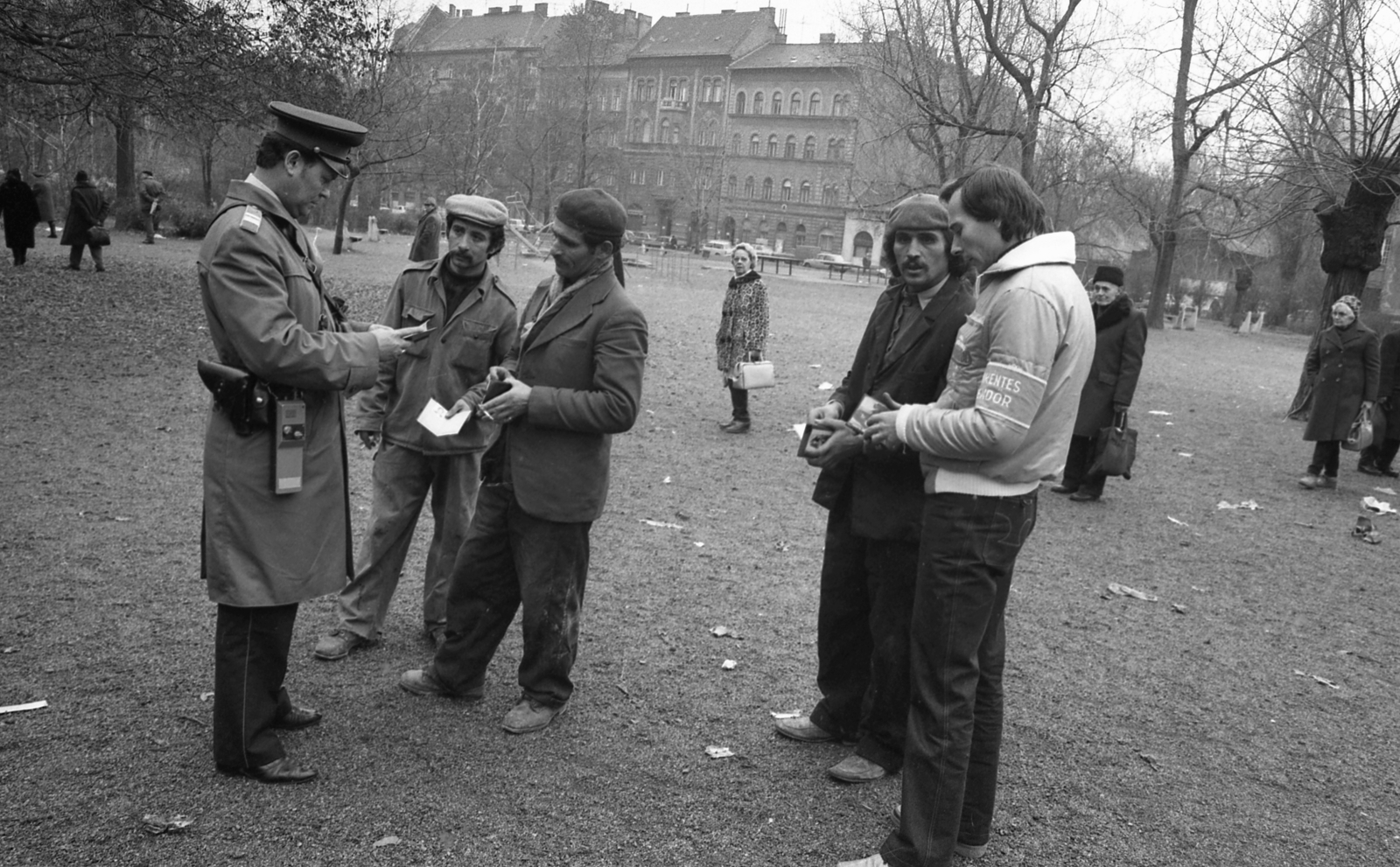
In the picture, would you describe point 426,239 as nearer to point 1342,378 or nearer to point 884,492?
point 884,492

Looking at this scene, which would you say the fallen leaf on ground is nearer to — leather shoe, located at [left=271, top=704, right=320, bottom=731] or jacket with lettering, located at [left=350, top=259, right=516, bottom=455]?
jacket with lettering, located at [left=350, top=259, right=516, bottom=455]

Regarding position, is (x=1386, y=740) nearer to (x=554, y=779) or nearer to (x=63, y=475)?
(x=554, y=779)

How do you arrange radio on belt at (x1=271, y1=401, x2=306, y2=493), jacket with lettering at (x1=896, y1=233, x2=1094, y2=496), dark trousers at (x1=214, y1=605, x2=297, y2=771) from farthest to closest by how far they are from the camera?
1. dark trousers at (x1=214, y1=605, x2=297, y2=771)
2. radio on belt at (x1=271, y1=401, x2=306, y2=493)
3. jacket with lettering at (x1=896, y1=233, x2=1094, y2=496)

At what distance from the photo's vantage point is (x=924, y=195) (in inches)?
149

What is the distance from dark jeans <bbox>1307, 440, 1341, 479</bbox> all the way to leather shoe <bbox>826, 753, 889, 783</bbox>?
8.83 meters

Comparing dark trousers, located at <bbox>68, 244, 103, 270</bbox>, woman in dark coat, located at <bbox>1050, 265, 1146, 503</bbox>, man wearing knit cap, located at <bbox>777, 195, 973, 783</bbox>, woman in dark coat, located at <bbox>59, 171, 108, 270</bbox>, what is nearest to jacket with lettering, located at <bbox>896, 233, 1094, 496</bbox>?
man wearing knit cap, located at <bbox>777, 195, 973, 783</bbox>

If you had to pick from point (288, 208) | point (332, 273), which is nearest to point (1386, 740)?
point (288, 208)

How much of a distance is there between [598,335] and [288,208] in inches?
44.0

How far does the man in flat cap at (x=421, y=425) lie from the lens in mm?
4637

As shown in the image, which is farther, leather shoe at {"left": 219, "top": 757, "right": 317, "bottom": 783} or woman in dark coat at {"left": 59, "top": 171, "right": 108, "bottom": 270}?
woman in dark coat at {"left": 59, "top": 171, "right": 108, "bottom": 270}

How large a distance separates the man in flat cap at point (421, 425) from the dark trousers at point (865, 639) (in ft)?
5.49

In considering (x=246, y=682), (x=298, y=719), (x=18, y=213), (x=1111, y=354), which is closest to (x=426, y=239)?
(x=1111, y=354)

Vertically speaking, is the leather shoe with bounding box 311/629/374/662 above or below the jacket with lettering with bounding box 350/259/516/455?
below

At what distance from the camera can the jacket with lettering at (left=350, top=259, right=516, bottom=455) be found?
15.2 ft
